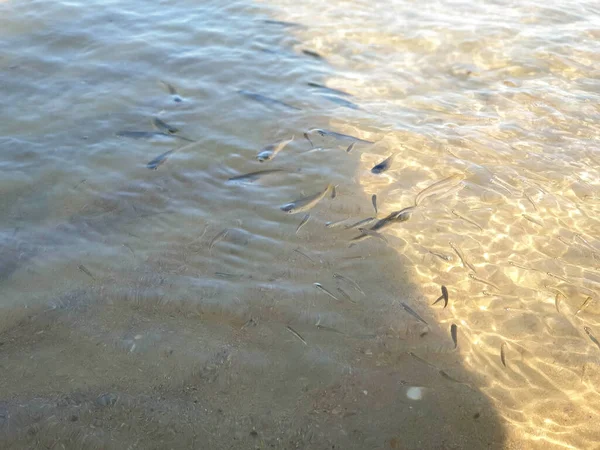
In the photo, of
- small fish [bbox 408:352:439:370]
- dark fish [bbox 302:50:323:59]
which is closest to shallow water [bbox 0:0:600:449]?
small fish [bbox 408:352:439:370]

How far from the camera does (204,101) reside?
20.1 ft

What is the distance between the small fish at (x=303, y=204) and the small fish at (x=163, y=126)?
1.75m

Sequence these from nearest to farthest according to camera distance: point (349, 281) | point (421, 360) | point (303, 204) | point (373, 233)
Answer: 1. point (421, 360)
2. point (349, 281)
3. point (373, 233)
4. point (303, 204)

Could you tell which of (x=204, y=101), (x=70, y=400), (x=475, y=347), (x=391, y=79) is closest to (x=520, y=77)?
(x=391, y=79)

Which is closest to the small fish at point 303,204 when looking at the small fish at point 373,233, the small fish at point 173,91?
the small fish at point 373,233

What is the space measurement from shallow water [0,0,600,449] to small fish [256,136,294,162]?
96 mm

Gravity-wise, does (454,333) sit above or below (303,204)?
below

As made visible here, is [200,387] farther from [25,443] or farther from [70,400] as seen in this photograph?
[25,443]

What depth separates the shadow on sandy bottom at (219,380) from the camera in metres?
2.86

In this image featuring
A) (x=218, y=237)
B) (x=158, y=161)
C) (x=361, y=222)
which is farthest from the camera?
(x=158, y=161)

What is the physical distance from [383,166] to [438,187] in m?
0.59

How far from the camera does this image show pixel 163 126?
18.2 ft

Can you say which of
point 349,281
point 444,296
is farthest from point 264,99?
point 444,296

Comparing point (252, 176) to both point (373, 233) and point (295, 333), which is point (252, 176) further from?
point (295, 333)
